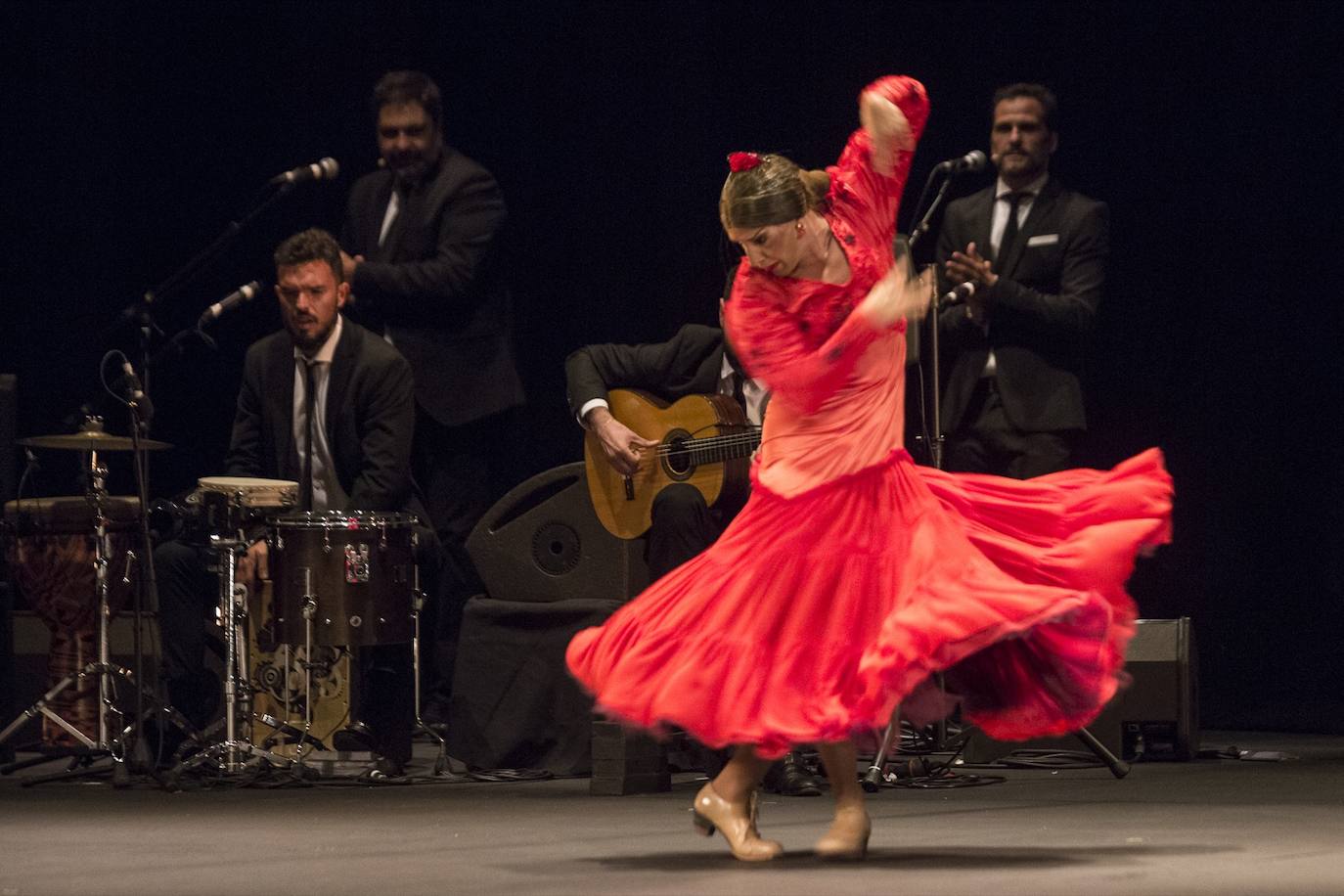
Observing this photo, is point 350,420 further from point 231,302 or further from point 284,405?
point 231,302

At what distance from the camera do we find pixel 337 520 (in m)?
5.99

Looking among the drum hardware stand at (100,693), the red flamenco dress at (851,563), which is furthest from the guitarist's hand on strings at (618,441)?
the red flamenco dress at (851,563)

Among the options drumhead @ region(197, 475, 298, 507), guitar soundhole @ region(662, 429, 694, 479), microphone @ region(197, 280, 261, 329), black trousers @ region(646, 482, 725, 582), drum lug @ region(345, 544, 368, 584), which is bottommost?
drum lug @ region(345, 544, 368, 584)

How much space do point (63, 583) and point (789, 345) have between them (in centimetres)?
335

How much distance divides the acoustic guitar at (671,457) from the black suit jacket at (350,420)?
0.60 metres

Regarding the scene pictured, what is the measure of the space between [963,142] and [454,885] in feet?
13.8

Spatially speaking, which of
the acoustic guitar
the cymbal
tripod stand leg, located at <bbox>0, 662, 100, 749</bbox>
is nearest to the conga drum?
tripod stand leg, located at <bbox>0, 662, 100, 749</bbox>

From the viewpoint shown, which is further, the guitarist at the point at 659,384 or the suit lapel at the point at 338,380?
the suit lapel at the point at 338,380

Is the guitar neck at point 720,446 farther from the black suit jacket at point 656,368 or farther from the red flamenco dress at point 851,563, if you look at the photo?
the red flamenco dress at point 851,563

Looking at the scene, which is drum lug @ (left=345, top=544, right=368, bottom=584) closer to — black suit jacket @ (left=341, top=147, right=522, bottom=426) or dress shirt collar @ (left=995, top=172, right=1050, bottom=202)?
black suit jacket @ (left=341, top=147, right=522, bottom=426)

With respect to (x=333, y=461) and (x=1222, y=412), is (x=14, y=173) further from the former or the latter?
(x=1222, y=412)

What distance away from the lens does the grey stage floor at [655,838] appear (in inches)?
153

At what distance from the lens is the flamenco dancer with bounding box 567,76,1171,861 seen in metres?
4.04

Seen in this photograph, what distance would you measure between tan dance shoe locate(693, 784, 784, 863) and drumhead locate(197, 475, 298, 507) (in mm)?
2239
